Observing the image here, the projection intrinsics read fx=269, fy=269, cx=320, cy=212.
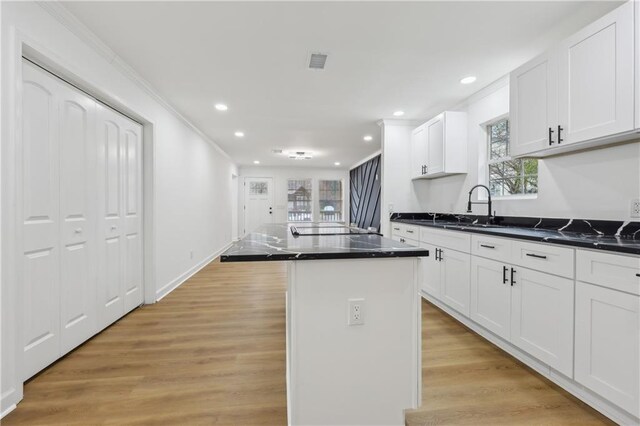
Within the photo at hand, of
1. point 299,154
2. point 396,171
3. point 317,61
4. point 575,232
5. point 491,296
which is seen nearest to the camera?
point 575,232

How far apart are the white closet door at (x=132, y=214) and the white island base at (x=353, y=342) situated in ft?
7.90

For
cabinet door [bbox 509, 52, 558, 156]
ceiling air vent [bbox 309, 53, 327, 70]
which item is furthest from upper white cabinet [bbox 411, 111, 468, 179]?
ceiling air vent [bbox 309, 53, 327, 70]

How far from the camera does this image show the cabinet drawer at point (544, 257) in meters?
1.59

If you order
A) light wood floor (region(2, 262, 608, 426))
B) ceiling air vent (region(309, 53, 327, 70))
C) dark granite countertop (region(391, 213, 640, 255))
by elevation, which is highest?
ceiling air vent (region(309, 53, 327, 70))

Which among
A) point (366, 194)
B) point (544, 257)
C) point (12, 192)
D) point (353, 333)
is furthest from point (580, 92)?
point (366, 194)

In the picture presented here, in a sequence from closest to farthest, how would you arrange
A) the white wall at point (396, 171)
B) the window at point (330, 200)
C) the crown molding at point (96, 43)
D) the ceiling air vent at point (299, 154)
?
the crown molding at point (96, 43), the white wall at point (396, 171), the ceiling air vent at point (299, 154), the window at point (330, 200)

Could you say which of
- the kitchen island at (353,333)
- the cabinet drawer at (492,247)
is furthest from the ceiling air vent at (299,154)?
the kitchen island at (353,333)

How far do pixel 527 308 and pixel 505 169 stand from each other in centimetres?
170

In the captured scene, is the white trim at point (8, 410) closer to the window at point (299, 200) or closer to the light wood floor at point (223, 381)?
the light wood floor at point (223, 381)

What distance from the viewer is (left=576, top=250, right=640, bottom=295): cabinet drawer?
50.7 inches

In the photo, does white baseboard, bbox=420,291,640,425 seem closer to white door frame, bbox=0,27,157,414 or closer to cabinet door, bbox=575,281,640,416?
cabinet door, bbox=575,281,640,416

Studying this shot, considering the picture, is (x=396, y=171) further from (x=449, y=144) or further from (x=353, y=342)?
(x=353, y=342)

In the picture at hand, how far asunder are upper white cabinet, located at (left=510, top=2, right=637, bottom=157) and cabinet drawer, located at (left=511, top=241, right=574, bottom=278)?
0.76 m

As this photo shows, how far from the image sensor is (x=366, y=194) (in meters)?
7.73
